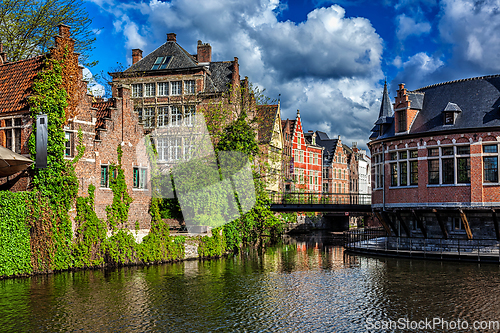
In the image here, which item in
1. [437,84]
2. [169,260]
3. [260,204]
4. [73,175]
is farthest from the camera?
[260,204]

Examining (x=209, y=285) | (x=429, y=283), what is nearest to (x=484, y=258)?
(x=429, y=283)

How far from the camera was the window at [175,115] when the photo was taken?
Result: 42062mm

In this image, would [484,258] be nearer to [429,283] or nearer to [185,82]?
[429,283]

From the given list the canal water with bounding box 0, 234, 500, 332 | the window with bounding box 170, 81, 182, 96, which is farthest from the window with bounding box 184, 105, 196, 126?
the canal water with bounding box 0, 234, 500, 332

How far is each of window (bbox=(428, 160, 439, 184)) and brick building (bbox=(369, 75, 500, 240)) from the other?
56mm

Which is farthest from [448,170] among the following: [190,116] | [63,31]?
[63,31]

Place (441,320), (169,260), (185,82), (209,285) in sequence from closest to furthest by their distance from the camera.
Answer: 1. (441,320)
2. (209,285)
3. (169,260)
4. (185,82)

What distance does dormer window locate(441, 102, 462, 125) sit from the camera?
91.7 feet

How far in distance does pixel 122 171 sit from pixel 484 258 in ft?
66.3

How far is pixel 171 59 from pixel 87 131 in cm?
2076

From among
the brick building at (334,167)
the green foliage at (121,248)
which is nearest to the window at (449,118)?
→ the green foliage at (121,248)

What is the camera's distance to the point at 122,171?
89.6 ft

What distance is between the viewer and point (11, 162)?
21594 millimetres

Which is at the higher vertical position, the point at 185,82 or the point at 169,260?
the point at 185,82
